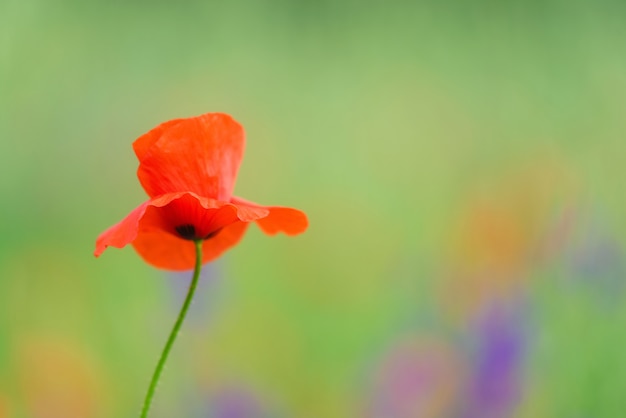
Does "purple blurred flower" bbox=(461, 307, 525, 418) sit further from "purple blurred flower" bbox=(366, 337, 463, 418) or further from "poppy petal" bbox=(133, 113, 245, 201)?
"poppy petal" bbox=(133, 113, 245, 201)

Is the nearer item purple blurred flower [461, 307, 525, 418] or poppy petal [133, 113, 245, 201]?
poppy petal [133, 113, 245, 201]

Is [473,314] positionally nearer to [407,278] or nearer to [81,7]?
[407,278]

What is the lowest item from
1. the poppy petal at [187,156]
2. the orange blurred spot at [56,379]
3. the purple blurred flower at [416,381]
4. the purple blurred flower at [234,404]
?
the orange blurred spot at [56,379]

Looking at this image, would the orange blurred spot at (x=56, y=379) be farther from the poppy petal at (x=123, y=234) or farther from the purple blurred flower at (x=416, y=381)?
the poppy petal at (x=123, y=234)

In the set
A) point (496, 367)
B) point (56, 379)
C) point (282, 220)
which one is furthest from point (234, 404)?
point (282, 220)

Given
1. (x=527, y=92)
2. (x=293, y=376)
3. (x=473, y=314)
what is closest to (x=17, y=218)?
(x=293, y=376)

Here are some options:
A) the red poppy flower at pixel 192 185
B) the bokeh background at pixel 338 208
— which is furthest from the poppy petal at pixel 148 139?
the bokeh background at pixel 338 208

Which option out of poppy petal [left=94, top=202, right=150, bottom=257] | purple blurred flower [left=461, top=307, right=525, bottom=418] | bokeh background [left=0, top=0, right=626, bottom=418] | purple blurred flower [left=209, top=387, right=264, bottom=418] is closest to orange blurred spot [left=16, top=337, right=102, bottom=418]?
bokeh background [left=0, top=0, right=626, bottom=418]
